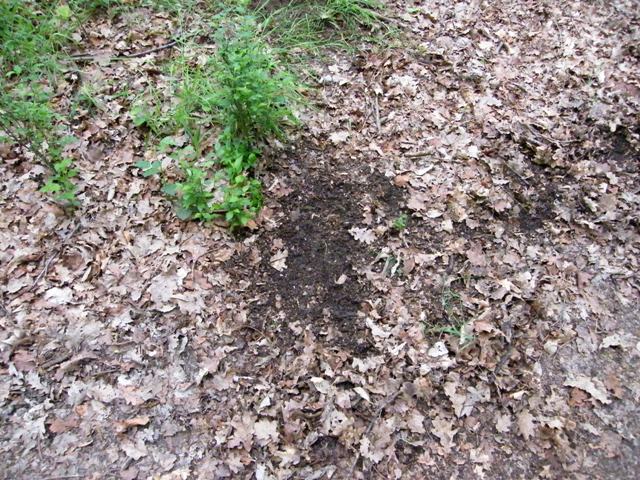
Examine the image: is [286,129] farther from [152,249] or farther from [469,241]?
[469,241]

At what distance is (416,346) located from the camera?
12.1 ft

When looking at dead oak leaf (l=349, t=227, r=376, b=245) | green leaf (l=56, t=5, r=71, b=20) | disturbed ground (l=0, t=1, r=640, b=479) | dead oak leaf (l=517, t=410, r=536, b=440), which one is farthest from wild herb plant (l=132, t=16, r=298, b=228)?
dead oak leaf (l=517, t=410, r=536, b=440)

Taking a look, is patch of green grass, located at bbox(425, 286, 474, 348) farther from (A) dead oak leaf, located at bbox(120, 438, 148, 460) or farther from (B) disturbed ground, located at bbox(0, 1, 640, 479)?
(A) dead oak leaf, located at bbox(120, 438, 148, 460)

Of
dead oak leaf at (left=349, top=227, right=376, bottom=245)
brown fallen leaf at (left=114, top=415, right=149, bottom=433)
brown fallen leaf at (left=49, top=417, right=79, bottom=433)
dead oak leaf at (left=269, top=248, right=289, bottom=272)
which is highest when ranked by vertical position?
dead oak leaf at (left=349, top=227, right=376, bottom=245)

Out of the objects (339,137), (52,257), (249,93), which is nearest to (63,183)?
(52,257)

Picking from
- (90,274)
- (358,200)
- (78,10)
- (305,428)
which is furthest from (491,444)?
(78,10)

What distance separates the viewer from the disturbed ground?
3297 mm

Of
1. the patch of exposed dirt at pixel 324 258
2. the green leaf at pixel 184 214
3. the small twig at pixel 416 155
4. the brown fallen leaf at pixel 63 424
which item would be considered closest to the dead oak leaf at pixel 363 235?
the patch of exposed dirt at pixel 324 258

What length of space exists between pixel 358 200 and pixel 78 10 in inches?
149

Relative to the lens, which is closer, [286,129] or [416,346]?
[416,346]

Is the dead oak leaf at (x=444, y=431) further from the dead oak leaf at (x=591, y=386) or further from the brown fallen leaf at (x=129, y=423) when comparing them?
the brown fallen leaf at (x=129, y=423)

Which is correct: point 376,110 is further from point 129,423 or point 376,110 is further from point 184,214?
point 129,423

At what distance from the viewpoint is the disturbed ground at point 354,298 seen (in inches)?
130

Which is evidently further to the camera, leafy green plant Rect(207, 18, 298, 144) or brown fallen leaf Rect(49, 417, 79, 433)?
leafy green plant Rect(207, 18, 298, 144)
